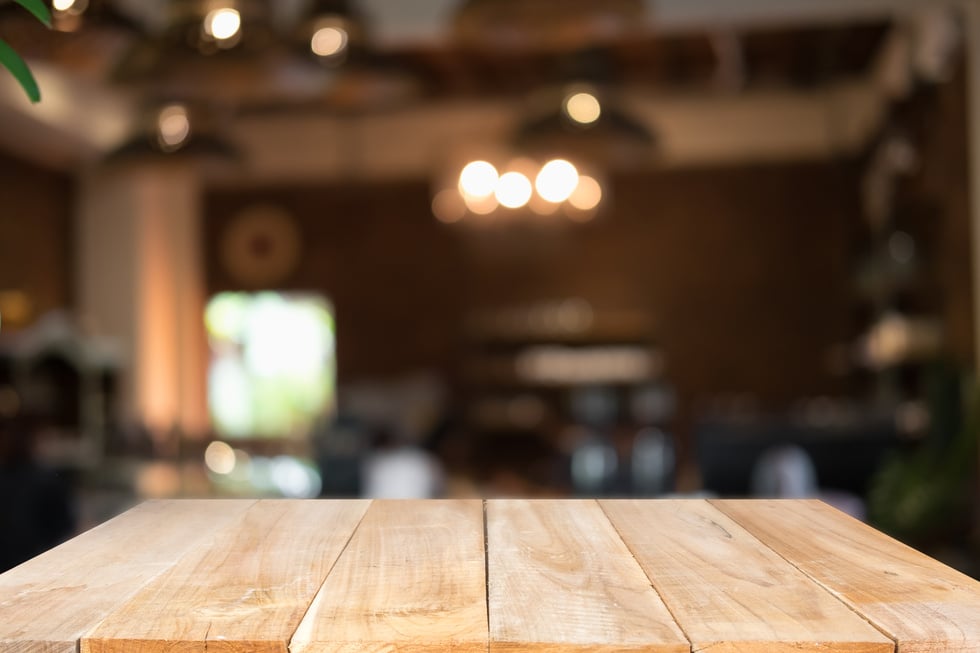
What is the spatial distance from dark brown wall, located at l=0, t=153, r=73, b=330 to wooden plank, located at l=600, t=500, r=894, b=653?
338 inches

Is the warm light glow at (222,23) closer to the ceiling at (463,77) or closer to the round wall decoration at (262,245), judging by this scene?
the ceiling at (463,77)

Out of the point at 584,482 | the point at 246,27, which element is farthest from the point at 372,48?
the point at 584,482

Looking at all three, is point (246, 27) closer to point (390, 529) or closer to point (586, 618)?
point (390, 529)

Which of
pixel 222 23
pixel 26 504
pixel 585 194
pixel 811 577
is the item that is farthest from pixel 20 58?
pixel 585 194

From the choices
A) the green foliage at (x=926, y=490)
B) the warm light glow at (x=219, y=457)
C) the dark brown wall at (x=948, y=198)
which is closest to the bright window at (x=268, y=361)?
the warm light glow at (x=219, y=457)

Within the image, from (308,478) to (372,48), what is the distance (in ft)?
16.8

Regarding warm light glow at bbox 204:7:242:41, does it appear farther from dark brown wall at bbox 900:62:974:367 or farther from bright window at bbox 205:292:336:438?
bright window at bbox 205:292:336:438

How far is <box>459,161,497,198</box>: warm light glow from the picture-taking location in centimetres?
908

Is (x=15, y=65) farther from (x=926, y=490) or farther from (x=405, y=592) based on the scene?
(x=926, y=490)

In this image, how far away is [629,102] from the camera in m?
10.8

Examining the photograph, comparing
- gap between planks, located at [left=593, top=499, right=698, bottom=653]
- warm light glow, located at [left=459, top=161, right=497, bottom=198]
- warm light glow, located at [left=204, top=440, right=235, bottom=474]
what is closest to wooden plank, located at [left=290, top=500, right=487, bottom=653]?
gap between planks, located at [left=593, top=499, right=698, bottom=653]

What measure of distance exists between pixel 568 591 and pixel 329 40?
3.01 metres

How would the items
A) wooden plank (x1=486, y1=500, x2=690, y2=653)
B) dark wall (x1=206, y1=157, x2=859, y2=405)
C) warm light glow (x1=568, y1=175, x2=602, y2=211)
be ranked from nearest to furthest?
wooden plank (x1=486, y1=500, x2=690, y2=653), warm light glow (x1=568, y1=175, x2=602, y2=211), dark wall (x1=206, y1=157, x2=859, y2=405)

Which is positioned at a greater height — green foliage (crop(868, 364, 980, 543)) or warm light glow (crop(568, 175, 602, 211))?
warm light glow (crop(568, 175, 602, 211))
